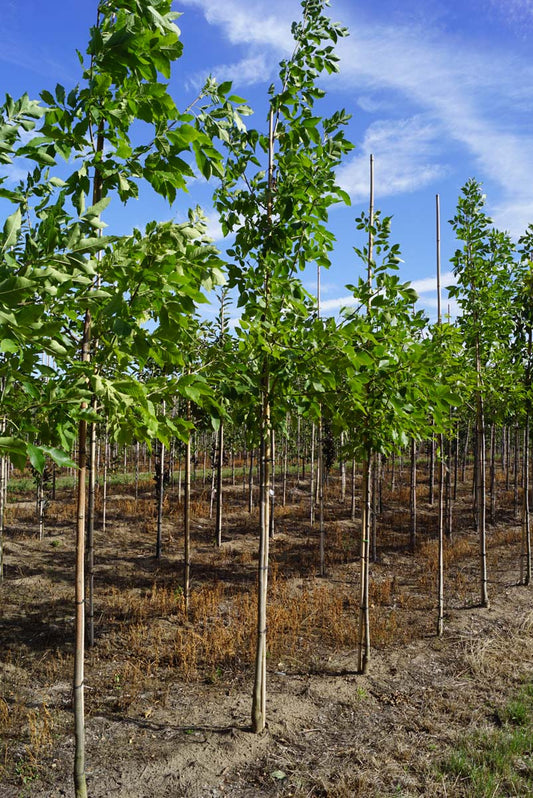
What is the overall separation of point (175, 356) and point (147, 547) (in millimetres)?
12295

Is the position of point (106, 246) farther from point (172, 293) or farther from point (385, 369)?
point (385, 369)

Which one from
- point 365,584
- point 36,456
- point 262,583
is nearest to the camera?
point 36,456

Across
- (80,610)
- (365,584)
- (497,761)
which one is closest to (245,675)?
(365,584)

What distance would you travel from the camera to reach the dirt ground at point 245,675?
4637mm

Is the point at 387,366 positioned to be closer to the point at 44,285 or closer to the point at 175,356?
the point at 175,356

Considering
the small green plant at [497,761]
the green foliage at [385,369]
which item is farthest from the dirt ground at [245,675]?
the green foliage at [385,369]

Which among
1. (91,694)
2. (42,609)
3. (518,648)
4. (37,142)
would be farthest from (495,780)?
(42,609)

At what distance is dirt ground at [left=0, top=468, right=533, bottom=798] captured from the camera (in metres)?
4.64

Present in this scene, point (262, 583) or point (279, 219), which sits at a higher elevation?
point (279, 219)

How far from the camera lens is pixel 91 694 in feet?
20.8

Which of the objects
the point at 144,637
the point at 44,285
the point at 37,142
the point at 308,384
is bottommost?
the point at 144,637

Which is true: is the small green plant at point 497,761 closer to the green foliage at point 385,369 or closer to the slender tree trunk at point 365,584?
the slender tree trunk at point 365,584

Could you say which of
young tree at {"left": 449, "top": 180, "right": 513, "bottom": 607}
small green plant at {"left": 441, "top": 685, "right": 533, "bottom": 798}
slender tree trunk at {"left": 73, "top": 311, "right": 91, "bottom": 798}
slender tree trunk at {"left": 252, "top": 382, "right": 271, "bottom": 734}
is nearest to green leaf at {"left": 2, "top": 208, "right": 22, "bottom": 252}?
slender tree trunk at {"left": 73, "top": 311, "right": 91, "bottom": 798}

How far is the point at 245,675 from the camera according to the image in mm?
6691
